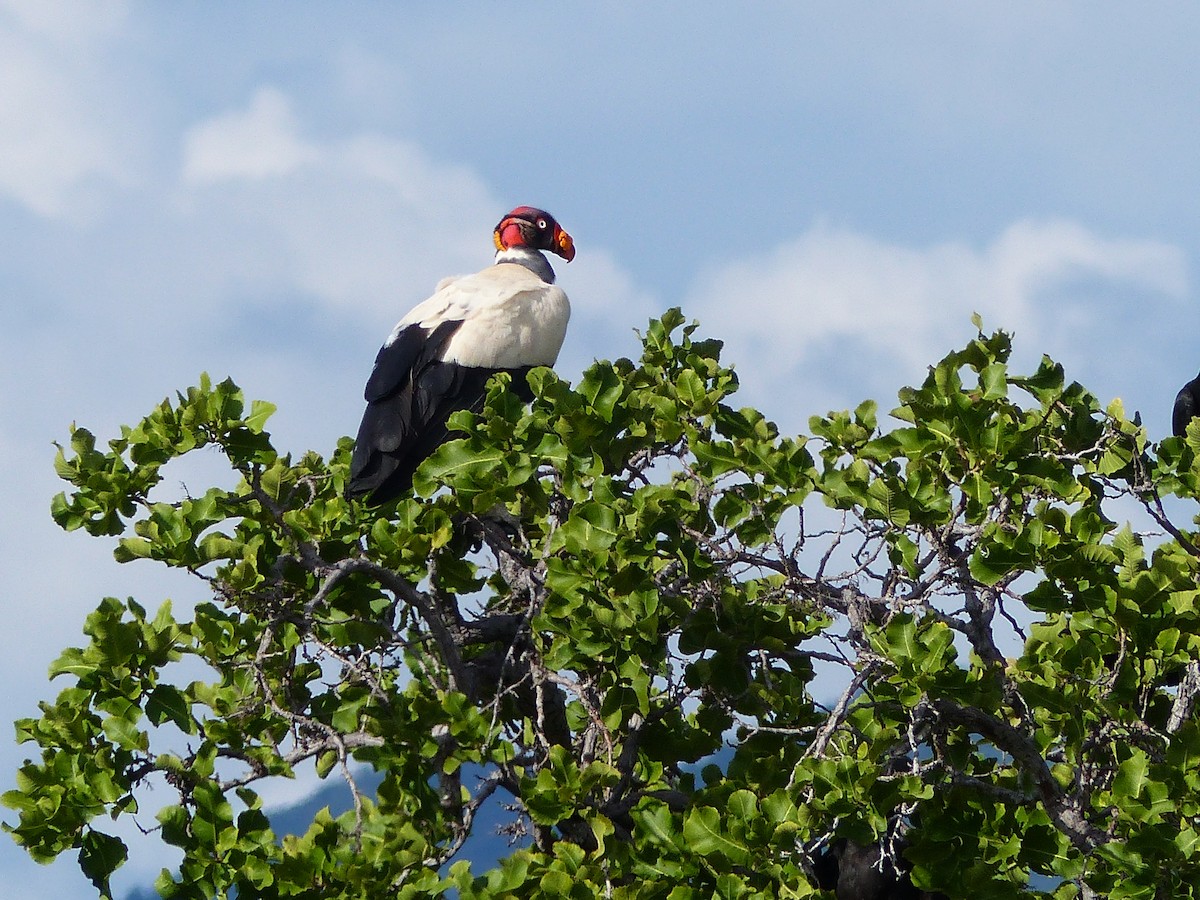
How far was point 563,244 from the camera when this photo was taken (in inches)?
361

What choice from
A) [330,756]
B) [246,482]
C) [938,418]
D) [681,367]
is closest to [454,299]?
[681,367]

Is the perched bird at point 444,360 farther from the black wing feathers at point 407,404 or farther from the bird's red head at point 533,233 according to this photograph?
the bird's red head at point 533,233

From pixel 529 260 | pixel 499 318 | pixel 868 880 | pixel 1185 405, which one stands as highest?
pixel 529 260

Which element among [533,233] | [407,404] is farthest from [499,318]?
[533,233]

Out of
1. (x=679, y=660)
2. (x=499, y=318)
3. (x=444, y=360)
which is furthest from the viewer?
(x=499, y=318)

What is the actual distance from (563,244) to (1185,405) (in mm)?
3957

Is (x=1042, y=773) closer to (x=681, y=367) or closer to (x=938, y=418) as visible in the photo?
(x=938, y=418)

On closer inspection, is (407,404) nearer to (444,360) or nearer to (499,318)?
(444,360)

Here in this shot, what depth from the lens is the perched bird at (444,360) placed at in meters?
6.30

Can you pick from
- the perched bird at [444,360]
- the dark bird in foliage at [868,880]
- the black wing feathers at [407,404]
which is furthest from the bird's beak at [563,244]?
the dark bird in foliage at [868,880]

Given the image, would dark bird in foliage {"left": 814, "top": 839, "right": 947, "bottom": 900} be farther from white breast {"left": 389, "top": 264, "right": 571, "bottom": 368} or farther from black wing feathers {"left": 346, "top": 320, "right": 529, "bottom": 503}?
white breast {"left": 389, "top": 264, "right": 571, "bottom": 368}

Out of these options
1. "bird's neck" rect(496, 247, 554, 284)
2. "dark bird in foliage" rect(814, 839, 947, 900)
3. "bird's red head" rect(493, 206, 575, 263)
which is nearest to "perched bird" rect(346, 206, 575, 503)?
"bird's neck" rect(496, 247, 554, 284)

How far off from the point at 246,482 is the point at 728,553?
213cm

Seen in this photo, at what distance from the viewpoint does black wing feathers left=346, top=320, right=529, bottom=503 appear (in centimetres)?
623
